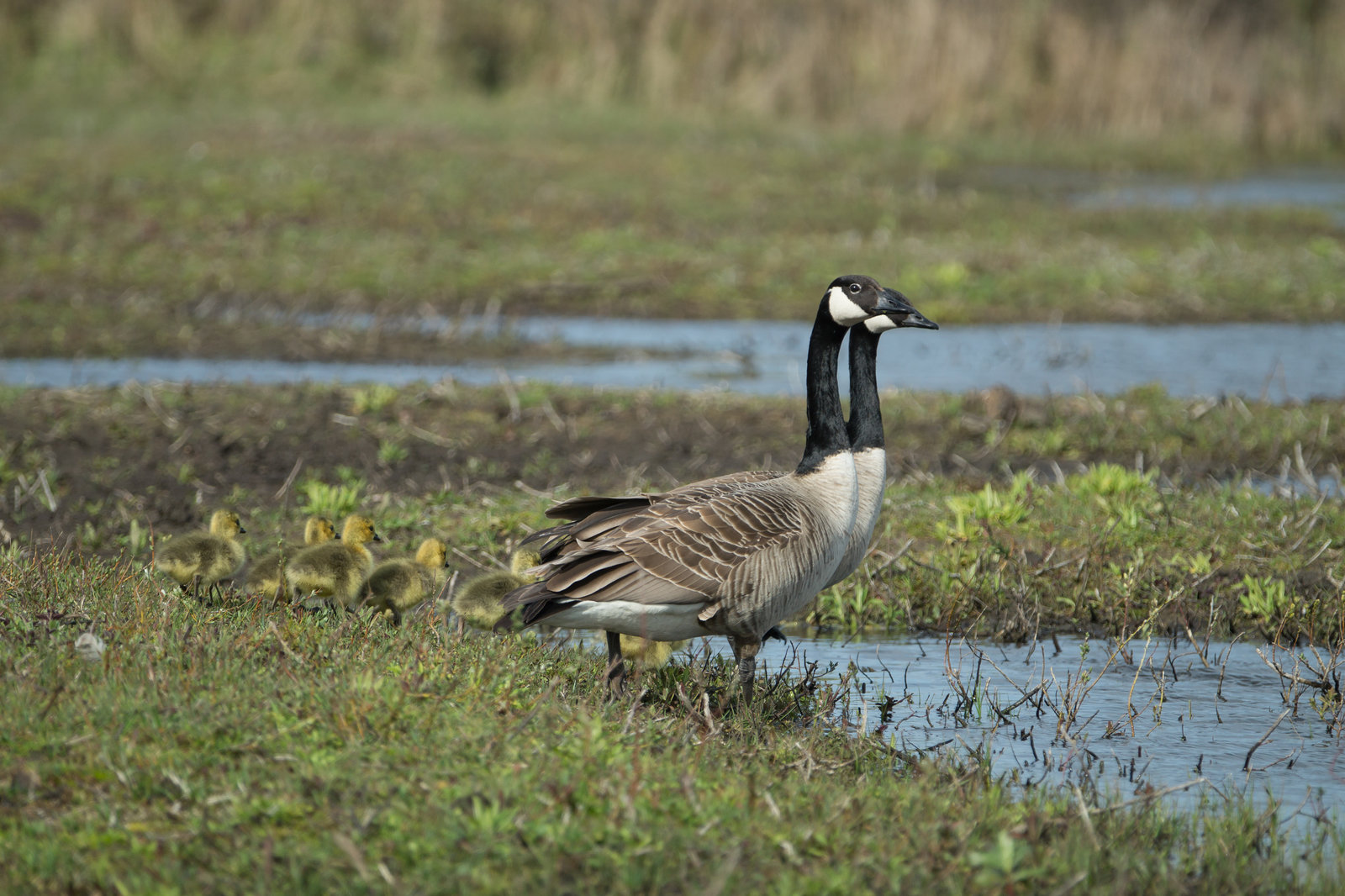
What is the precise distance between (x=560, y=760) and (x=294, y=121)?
25.6 m

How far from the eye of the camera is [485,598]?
22.5ft

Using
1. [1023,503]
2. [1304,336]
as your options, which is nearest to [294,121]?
[1304,336]

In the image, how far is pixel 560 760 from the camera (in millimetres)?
4996

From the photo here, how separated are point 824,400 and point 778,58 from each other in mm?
27239

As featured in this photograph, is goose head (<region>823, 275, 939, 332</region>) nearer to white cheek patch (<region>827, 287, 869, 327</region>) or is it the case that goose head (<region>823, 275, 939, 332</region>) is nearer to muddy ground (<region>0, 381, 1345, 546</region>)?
white cheek patch (<region>827, 287, 869, 327</region>)

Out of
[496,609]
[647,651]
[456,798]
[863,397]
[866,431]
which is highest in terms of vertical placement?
[863,397]

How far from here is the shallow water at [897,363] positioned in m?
14.4

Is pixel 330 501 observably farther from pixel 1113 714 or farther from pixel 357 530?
pixel 1113 714

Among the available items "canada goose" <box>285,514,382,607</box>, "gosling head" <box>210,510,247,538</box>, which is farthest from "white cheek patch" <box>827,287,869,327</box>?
"gosling head" <box>210,510,247,538</box>

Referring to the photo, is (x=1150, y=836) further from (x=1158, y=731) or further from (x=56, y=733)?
(x=56, y=733)

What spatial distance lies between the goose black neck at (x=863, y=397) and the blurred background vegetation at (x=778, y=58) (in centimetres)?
2479

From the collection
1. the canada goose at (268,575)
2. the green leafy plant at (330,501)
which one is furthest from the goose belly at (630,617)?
the green leafy plant at (330,501)

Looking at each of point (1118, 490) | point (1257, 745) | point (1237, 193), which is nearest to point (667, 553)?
point (1257, 745)

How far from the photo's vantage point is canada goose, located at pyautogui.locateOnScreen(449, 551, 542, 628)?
6.84m
